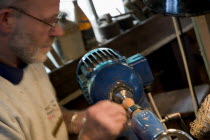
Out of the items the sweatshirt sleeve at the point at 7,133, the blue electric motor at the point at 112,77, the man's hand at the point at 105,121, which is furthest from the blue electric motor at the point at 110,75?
the sweatshirt sleeve at the point at 7,133

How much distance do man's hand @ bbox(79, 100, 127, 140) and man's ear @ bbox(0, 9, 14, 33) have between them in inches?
14.3

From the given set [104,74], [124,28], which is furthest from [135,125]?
[124,28]

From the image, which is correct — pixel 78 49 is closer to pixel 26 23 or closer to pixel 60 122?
pixel 60 122

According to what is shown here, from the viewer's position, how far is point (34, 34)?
0.87m

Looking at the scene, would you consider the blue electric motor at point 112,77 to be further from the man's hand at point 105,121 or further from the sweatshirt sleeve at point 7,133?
the sweatshirt sleeve at point 7,133

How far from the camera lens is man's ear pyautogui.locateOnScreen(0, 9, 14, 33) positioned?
2.66 feet

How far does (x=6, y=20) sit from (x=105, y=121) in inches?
16.9

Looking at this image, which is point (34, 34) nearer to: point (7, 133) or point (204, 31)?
point (7, 133)

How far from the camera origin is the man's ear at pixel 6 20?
2.66 feet

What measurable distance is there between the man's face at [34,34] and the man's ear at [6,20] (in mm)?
18

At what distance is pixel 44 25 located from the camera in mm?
874

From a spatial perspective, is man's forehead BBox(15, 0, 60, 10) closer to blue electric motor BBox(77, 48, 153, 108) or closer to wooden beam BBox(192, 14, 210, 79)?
blue electric motor BBox(77, 48, 153, 108)

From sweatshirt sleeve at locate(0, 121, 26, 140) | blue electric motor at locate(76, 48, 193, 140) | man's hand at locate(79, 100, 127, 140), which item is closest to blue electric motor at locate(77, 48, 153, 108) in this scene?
blue electric motor at locate(76, 48, 193, 140)

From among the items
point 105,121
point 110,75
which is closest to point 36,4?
point 110,75
